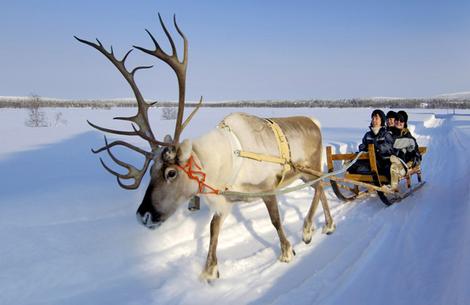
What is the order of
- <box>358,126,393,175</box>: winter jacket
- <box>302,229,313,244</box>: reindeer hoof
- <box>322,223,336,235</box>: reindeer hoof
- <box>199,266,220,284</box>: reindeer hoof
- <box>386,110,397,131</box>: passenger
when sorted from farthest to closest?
<box>386,110,397,131</box>: passenger → <box>358,126,393,175</box>: winter jacket → <box>322,223,336,235</box>: reindeer hoof → <box>302,229,313,244</box>: reindeer hoof → <box>199,266,220,284</box>: reindeer hoof

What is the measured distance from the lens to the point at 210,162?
3516mm

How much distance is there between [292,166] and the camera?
4348 millimetres

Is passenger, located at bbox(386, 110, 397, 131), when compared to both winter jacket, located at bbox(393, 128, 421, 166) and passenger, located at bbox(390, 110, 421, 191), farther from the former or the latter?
winter jacket, located at bbox(393, 128, 421, 166)

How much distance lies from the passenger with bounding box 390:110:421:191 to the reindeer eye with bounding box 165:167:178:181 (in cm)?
422

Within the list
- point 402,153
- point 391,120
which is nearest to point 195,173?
point 402,153

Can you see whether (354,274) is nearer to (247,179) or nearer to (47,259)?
(247,179)

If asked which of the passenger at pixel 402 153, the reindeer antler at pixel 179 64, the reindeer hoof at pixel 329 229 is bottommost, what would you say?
the reindeer hoof at pixel 329 229

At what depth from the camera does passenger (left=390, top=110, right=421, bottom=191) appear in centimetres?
604

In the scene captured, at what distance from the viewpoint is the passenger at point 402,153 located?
6045 millimetres

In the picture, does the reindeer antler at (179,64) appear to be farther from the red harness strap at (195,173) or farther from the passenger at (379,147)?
A: the passenger at (379,147)

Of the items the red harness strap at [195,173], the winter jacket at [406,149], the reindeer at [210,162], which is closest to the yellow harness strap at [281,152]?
the reindeer at [210,162]

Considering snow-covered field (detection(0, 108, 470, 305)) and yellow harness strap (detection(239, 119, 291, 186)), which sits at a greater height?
yellow harness strap (detection(239, 119, 291, 186))

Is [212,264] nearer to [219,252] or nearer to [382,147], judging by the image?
[219,252]

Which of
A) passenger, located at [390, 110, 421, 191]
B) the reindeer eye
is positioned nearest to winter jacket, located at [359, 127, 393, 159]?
passenger, located at [390, 110, 421, 191]
